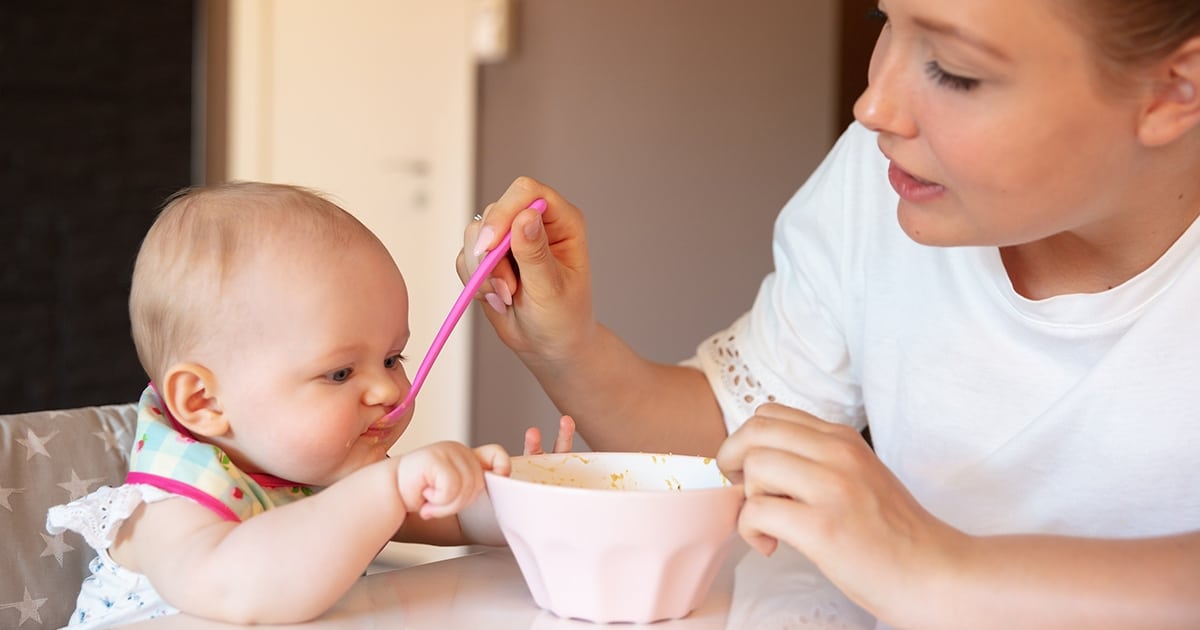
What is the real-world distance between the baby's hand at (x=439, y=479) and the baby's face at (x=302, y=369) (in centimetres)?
15

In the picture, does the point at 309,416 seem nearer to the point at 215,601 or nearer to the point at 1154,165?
the point at 215,601

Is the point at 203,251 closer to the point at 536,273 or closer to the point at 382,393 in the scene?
the point at 382,393

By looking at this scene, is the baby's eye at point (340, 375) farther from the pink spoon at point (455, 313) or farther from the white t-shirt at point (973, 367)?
the white t-shirt at point (973, 367)

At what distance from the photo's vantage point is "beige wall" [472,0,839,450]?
3549mm

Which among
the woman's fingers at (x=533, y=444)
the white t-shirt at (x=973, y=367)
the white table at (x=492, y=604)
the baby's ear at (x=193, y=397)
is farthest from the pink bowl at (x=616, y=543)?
the white t-shirt at (x=973, y=367)

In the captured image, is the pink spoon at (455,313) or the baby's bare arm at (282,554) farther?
the pink spoon at (455,313)

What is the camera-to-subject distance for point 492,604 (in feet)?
2.95

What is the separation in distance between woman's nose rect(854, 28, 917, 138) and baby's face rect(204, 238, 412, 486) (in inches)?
16.4

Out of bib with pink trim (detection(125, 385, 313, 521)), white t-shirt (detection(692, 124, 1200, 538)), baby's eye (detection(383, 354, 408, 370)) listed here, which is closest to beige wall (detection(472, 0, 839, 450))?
white t-shirt (detection(692, 124, 1200, 538))

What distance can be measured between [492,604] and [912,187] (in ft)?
1.49

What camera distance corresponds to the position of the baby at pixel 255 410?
873 mm

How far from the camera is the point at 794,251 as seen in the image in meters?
1.35

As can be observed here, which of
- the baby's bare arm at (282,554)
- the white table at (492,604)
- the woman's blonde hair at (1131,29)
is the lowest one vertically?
the white table at (492,604)

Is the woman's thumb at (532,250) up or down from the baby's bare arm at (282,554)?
up
